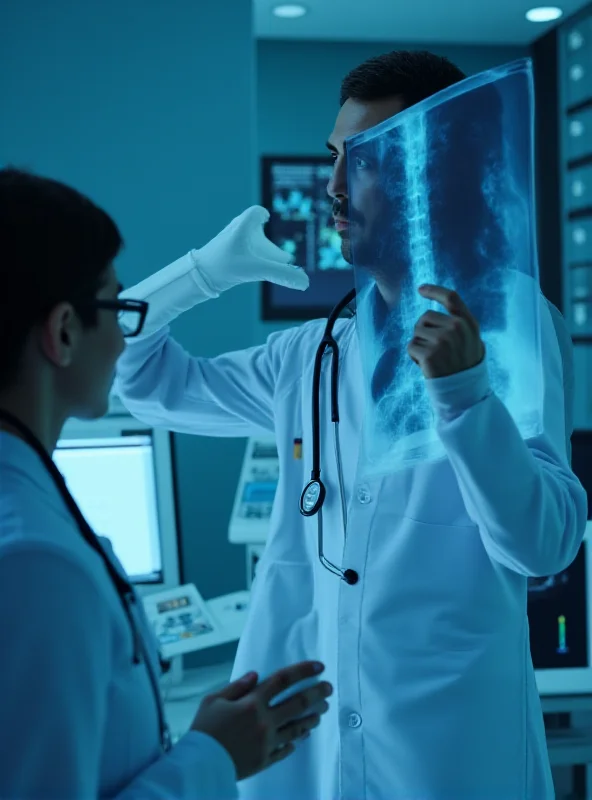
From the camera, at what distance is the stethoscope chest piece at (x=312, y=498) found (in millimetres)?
1118

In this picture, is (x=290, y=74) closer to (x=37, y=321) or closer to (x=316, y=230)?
(x=316, y=230)

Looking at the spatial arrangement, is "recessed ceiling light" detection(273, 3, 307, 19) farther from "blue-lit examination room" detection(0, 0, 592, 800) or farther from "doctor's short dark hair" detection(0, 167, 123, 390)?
"doctor's short dark hair" detection(0, 167, 123, 390)

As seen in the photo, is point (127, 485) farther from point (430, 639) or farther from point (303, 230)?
point (303, 230)

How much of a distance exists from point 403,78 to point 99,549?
30.9 inches

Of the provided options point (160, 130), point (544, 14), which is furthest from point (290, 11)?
point (160, 130)

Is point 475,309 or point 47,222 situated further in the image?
point 475,309

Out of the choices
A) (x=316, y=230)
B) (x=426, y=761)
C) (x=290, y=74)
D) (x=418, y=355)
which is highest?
(x=290, y=74)

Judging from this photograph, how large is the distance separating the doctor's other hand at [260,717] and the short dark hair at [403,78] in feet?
2.60

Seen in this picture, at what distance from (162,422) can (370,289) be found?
2.22 ft

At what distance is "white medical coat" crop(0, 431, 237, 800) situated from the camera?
60 centimetres

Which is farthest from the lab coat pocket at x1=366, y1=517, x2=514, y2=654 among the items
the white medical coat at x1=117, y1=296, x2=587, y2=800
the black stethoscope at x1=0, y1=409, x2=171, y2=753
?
the black stethoscope at x1=0, y1=409, x2=171, y2=753

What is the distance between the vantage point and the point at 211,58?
90.0 inches

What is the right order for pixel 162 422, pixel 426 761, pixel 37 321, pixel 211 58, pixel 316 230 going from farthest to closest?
pixel 316 230
pixel 211 58
pixel 162 422
pixel 426 761
pixel 37 321

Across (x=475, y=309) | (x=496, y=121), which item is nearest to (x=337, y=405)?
(x=475, y=309)
